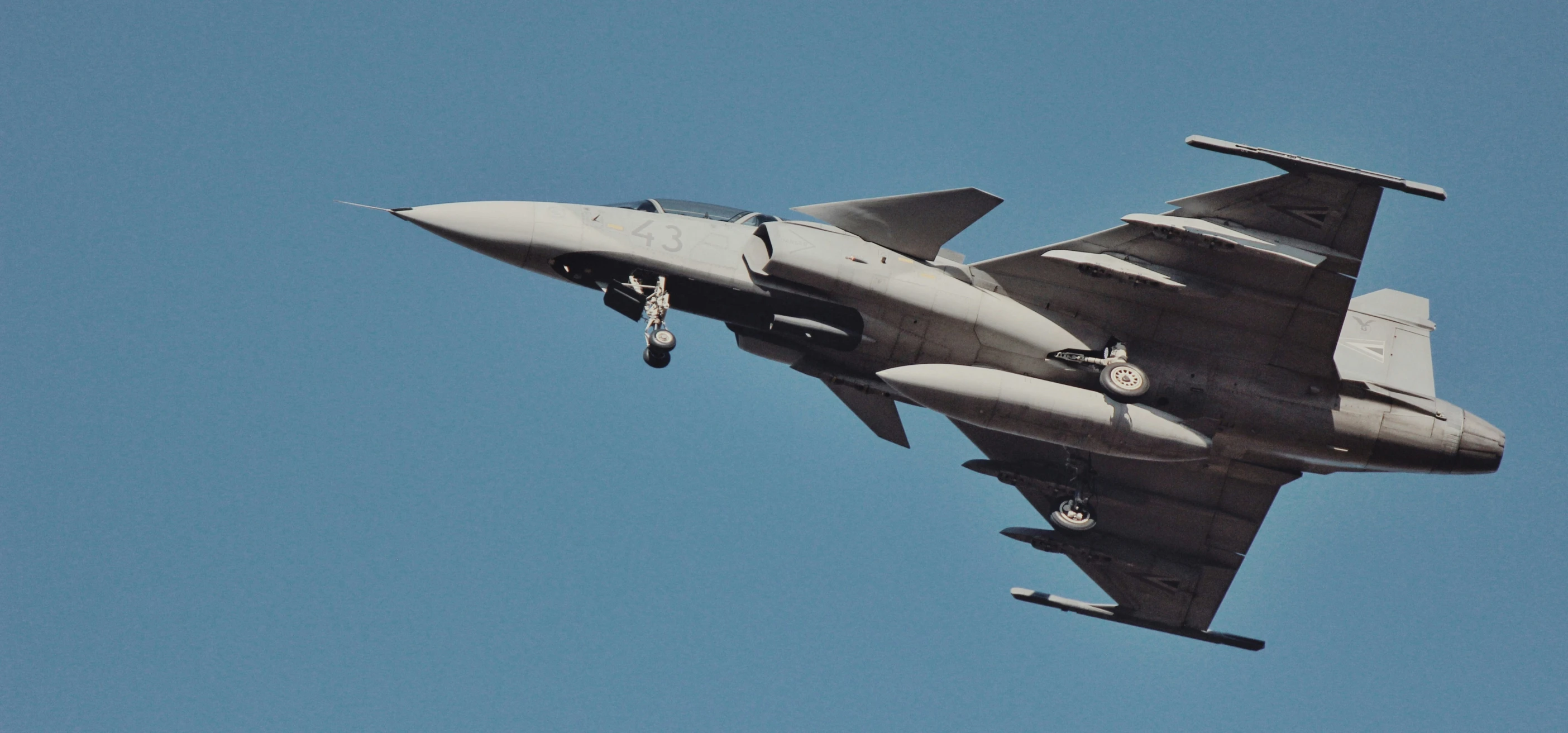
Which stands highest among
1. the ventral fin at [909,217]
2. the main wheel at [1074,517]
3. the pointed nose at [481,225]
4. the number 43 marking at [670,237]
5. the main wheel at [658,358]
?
the ventral fin at [909,217]

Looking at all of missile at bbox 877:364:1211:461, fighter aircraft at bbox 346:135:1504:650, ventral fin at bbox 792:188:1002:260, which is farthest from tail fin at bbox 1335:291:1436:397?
ventral fin at bbox 792:188:1002:260

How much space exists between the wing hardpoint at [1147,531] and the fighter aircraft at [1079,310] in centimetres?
258

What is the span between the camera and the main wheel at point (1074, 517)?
2331 centimetres

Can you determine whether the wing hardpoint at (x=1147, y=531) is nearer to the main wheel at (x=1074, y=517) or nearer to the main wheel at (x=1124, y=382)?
the main wheel at (x=1074, y=517)

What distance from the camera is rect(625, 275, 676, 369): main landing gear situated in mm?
20281

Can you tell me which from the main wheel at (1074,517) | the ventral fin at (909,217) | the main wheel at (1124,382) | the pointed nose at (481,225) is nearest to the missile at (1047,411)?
the main wheel at (1124,382)

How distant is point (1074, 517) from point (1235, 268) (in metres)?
4.80

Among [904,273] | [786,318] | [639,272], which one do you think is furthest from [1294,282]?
[639,272]

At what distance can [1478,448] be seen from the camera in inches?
844

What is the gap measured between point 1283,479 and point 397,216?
13.6 m

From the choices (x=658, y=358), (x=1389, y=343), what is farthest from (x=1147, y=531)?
(x=658, y=358)

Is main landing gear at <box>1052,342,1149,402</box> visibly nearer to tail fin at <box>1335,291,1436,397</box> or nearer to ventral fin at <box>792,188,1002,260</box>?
ventral fin at <box>792,188,1002,260</box>

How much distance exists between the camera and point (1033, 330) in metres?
21.1

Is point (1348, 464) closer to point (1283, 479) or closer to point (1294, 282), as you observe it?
point (1283, 479)
